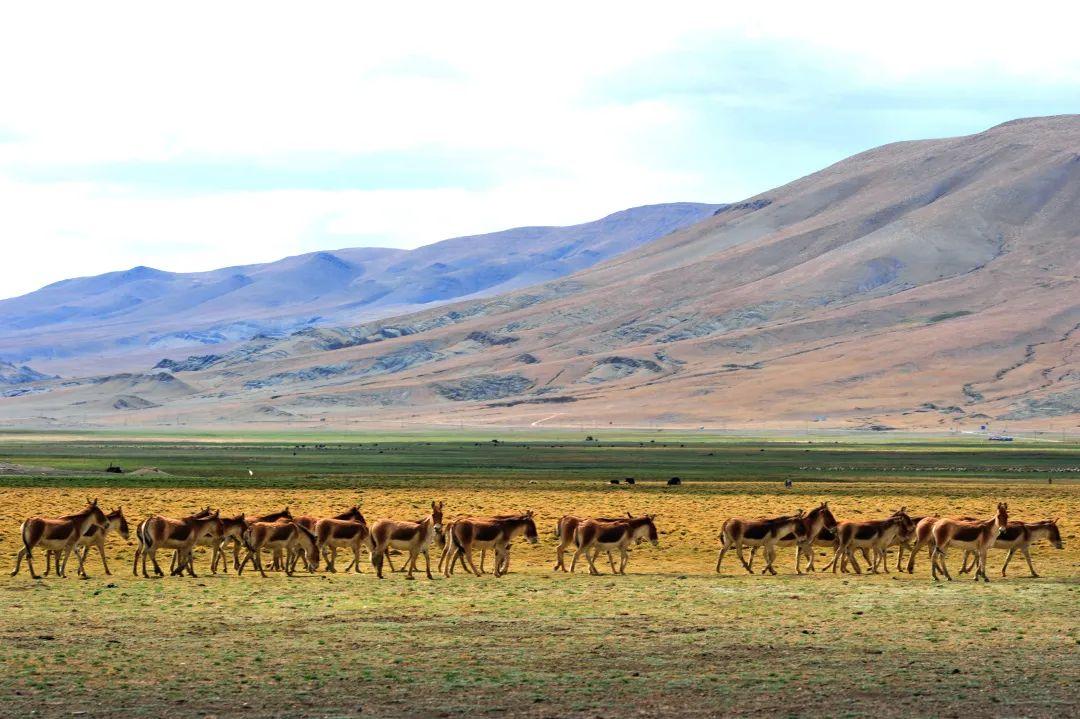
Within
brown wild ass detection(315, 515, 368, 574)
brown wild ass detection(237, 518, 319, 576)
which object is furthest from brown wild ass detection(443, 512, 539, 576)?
brown wild ass detection(237, 518, 319, 576)

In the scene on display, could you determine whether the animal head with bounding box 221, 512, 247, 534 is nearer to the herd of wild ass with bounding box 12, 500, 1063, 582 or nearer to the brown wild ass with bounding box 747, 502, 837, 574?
the herd of wild ass with bounding box 12, 500, 1063, 582

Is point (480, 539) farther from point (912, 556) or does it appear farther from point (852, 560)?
point (912, 556)

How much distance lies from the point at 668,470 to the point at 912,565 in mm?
52418

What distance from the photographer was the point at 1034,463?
94.8 meters

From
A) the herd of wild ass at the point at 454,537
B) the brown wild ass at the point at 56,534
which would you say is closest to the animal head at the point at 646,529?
the herd of wild ass at the point at 454,537

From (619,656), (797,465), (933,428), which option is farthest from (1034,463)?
(933,428)

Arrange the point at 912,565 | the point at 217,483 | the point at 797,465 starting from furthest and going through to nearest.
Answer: the point at 797,465
the point at 217,483
the point at 912,565

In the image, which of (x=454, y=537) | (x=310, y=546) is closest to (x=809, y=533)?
(x=454, y=537)

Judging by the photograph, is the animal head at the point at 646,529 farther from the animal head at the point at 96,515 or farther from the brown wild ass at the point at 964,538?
the animal head at the point at 96,515

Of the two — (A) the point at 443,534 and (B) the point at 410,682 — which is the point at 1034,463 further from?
(B) the point at 410,682

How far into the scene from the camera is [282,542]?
28203 millimetres

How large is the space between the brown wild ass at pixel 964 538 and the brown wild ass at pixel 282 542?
12104 mm

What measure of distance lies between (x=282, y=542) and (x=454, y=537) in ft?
11.1

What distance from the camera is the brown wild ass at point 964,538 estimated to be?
27.6 meters
